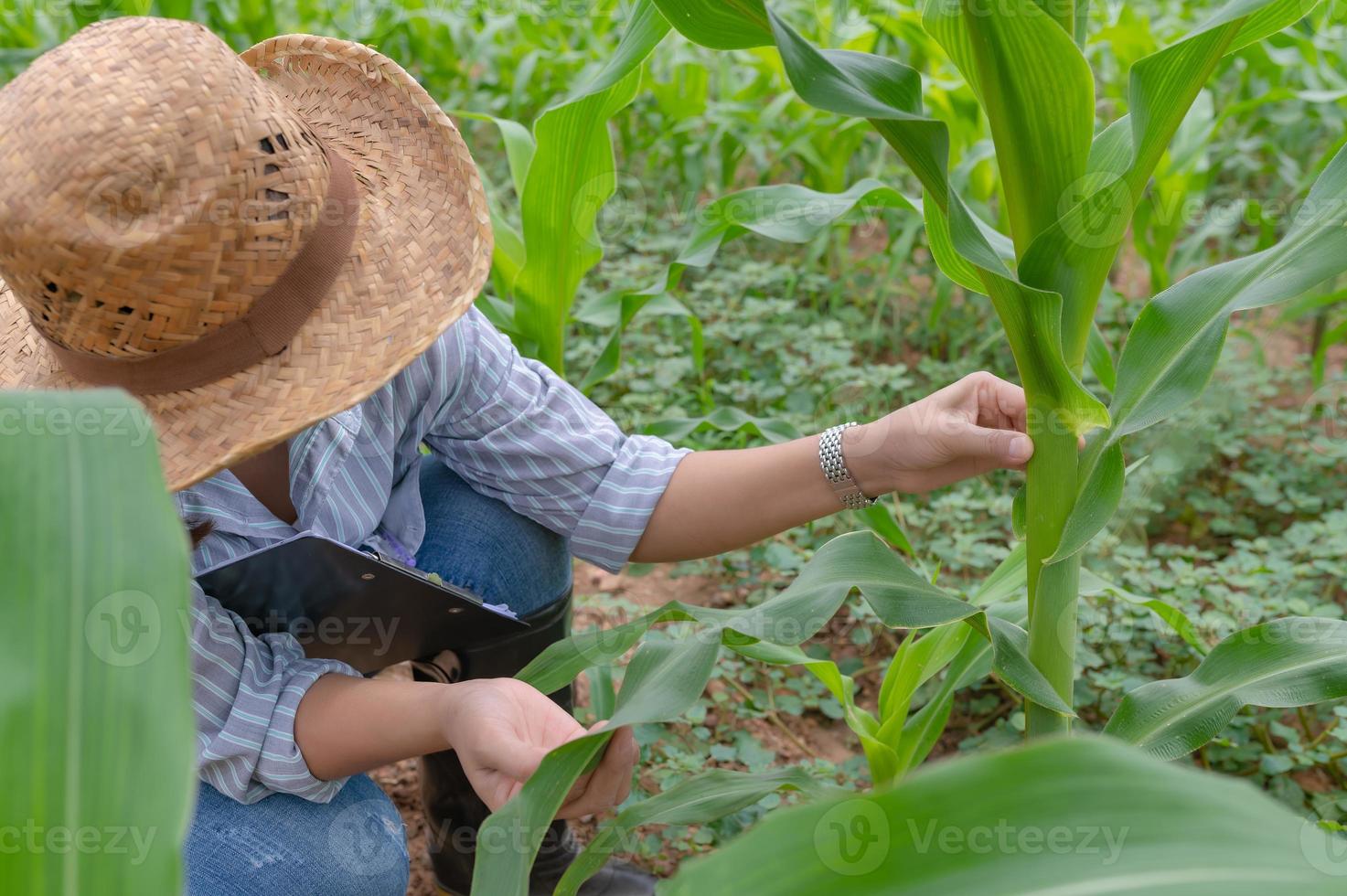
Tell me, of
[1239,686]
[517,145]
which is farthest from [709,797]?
[517,145]

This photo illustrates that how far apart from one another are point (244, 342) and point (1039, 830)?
671 millimetres

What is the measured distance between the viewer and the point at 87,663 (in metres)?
0.48

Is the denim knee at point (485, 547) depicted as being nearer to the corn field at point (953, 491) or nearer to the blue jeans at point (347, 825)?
the blue jeans at point (347, 825)

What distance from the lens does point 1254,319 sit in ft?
8.64

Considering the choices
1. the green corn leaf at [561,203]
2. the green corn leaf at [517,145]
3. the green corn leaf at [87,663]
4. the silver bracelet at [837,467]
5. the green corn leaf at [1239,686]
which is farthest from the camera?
the green corn leaf at [517,145]

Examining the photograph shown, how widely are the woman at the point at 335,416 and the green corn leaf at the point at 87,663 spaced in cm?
36

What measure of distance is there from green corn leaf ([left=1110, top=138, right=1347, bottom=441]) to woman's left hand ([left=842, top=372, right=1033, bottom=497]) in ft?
0.34

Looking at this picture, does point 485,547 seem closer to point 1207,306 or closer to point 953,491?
point 1207,306

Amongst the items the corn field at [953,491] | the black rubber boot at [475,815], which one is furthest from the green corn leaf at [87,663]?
the black rubber boot at [475,815]

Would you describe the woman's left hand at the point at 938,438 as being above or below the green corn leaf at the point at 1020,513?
above

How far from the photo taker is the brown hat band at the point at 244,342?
89cm

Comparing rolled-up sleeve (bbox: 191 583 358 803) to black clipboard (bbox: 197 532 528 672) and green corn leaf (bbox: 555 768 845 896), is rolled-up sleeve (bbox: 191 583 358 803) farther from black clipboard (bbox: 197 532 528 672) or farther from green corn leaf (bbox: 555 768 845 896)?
green corn leaf (bbox: 555 768 845 896)

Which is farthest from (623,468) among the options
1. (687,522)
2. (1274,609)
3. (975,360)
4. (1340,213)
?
(975,360)

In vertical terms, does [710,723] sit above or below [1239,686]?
below
